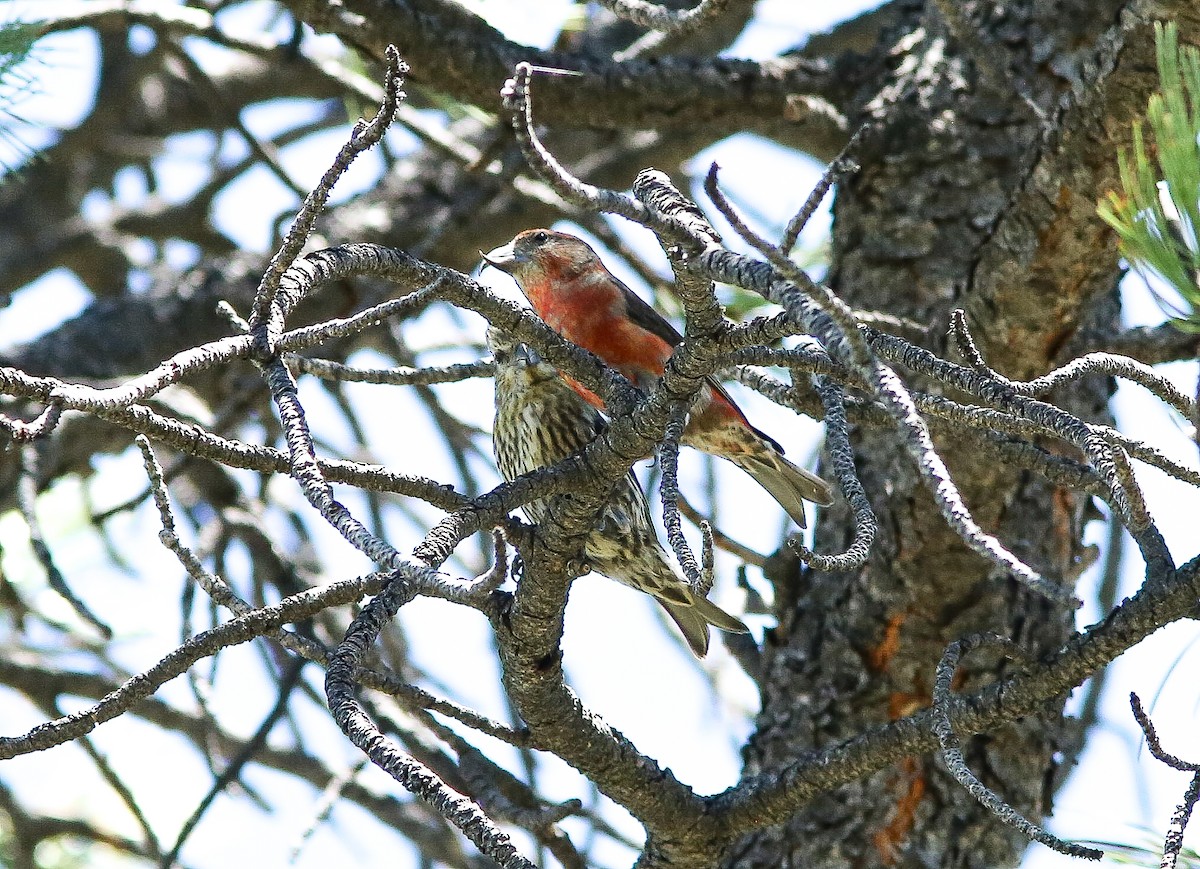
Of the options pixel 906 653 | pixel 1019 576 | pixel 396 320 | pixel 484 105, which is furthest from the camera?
pixel 396 320

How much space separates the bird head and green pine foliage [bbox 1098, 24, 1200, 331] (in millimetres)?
2412

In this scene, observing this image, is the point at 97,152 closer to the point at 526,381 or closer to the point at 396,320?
the point at 396,320

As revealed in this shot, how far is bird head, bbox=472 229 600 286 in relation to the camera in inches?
165

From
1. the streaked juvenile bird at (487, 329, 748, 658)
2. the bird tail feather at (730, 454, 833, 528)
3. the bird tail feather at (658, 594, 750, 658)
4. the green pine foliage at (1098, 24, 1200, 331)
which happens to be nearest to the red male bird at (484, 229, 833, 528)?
the bird tail feather at (730, 454, 833, 528)

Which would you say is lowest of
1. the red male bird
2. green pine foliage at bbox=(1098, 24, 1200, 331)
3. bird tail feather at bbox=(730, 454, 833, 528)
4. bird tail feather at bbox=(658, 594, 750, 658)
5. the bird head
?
green pine foliage at bbox=(1098, 24, 1200, 331)

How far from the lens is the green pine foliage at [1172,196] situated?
1.74m

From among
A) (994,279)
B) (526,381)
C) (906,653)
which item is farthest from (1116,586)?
(526,381)

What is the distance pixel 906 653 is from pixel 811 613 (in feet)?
0.88

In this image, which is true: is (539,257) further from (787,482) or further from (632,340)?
(787,482)

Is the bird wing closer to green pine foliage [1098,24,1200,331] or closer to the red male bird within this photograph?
the red male bird

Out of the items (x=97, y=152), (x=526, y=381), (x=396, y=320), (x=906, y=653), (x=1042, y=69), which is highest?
(x=97, y=152)

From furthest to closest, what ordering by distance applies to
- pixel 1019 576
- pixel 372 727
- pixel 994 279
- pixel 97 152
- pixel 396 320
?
pixel 97 152 < pixel 396 320 < pixel 994 279 < pixel 372 727 < pixel 1019 576

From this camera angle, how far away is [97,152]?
6094 mm

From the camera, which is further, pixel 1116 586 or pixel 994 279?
pixel 1116 586
